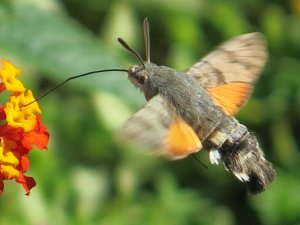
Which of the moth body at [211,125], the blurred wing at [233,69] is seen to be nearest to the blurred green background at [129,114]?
the blurred wing at [233,69]

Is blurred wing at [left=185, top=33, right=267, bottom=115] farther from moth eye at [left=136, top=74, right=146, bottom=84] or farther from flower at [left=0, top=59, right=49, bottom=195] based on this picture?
flower at [left=0, top=59, right=49, bottom=195]

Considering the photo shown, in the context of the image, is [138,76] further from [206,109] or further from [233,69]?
[233,69]

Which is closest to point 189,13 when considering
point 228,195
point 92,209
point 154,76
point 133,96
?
point 228,195

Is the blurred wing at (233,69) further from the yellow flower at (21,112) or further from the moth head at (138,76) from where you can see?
the yellow flower at (21,112)

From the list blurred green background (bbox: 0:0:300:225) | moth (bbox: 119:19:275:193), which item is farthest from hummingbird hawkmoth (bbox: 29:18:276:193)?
blurred green background (bbox: 0:0:300:225)

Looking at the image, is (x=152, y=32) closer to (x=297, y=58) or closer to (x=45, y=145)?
(x=297, y=58)

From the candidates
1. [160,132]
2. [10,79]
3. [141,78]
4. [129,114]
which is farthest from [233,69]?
[129,114]

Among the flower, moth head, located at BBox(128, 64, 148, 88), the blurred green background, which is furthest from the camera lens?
the blurred green background

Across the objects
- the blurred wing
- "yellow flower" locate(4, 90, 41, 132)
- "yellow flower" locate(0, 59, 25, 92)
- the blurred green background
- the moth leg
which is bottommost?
the blurred green background
